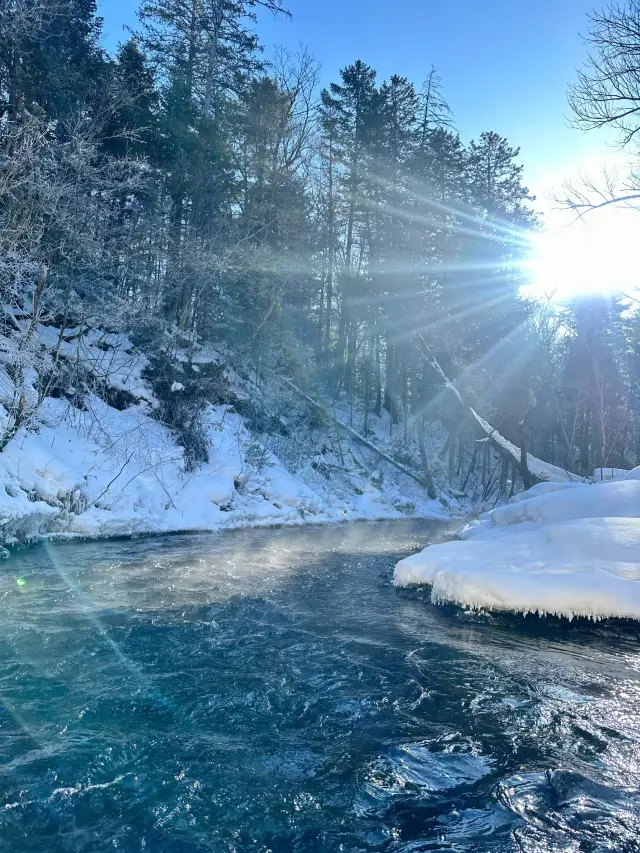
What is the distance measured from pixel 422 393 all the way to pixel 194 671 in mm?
30640

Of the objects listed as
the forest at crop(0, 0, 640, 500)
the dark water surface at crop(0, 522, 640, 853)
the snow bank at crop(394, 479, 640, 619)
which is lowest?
the dark water surface at crop(0, 522, 640, 853)

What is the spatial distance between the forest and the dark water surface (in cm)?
825

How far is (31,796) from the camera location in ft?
11.7

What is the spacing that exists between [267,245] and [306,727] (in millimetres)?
22605

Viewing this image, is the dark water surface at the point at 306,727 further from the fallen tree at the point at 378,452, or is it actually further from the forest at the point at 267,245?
→ the fallen tree at the point at 378,452

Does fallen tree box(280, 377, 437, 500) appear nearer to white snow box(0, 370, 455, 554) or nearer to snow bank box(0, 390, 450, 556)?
white snow box(0, 370, 455, 554)

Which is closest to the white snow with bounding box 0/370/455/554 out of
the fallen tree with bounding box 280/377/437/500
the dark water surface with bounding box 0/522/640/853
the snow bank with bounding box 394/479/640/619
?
the fallen tree with bounding box 280/377/437/500

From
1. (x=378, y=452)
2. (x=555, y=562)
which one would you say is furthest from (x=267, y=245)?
(x=555, y=562)

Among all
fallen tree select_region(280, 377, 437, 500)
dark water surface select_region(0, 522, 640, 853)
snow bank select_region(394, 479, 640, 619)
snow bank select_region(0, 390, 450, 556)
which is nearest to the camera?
dark water surface select_region(0, 522, 640, 853)

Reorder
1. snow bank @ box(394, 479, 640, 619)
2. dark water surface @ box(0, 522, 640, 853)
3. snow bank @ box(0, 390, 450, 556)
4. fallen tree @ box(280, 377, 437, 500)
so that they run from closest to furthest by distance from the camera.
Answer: dark water surface @ box(0, 522, 640, 853) < snow bank @ box(394, 479, 640, 619) < snow bank @ box(0, 390, 450, 556) < fallen tree @ box(280, 377, 437, 500)

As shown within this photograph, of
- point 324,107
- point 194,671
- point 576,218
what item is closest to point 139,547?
point 194,671

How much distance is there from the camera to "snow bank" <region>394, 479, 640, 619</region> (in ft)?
23.0

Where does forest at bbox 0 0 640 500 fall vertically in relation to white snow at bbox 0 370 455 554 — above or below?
above

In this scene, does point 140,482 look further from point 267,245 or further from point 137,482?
point 267,245
